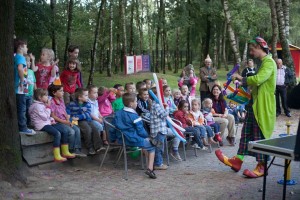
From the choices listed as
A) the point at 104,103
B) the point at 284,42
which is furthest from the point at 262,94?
the point at 284,42

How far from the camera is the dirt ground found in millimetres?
5762

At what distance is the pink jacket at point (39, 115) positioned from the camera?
6.77m

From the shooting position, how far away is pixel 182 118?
841 centimetres

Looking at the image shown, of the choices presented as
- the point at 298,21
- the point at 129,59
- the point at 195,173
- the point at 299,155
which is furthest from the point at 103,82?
the point at 298,21

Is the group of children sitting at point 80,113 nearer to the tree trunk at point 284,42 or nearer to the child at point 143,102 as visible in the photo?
the child at point 143,102

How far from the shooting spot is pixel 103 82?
75.9 ft

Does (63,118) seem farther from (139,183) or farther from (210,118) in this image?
(210,118)

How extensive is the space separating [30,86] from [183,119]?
2985 millimetres

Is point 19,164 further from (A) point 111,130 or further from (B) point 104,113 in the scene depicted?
(B) point 104,113

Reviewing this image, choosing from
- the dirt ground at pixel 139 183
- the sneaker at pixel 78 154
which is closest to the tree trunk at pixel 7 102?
the dirt ground at pixel 139 183

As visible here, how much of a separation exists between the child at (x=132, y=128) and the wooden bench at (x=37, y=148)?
1.14 meters

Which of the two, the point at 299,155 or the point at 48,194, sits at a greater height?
the point at 299,155

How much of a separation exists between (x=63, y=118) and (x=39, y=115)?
0.44 m

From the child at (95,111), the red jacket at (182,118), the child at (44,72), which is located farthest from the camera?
the red jacket at (182,118)
